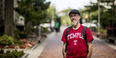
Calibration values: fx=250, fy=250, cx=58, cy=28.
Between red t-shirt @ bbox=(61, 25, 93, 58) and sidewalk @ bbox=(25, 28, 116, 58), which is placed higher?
red t-shirt @ bbox=(61, 25, 93, 58)

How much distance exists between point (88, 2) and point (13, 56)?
2286cm

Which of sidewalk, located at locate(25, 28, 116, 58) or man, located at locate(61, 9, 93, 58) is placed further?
sidewalk, located at locate(25, 28, 116, 58)

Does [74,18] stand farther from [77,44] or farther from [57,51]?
[57,51]

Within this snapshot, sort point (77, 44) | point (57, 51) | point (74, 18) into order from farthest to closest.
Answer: point (57, 51), point (74, 18), point (77, 44)

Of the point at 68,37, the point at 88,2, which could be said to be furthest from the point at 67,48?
the point at 88,2

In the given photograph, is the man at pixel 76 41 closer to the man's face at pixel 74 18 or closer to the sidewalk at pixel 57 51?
the man's face at pixel 74 18

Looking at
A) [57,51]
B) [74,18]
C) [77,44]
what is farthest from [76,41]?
[57,51]

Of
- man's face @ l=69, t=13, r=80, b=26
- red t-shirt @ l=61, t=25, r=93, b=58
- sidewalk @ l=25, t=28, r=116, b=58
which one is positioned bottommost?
sidewalk @ l=25, t=28, r=116, b=58

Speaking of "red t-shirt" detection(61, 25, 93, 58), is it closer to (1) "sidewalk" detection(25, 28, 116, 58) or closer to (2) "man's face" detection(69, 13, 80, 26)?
(2) "man's face" detection(69, 13, 80, 26)

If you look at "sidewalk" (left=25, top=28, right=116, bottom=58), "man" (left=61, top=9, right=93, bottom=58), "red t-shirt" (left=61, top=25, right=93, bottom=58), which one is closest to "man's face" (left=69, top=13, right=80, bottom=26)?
"man" (left=61, top=9, right=93, bottom=58)

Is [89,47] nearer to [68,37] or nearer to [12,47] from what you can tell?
[68,37]

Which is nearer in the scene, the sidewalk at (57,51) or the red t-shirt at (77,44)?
the red t-shirt at (77,44)

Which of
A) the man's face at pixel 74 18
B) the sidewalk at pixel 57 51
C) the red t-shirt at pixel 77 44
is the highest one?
the man's face at pixel 74 18

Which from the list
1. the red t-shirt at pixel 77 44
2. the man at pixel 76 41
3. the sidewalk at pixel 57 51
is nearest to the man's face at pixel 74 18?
the man at pixel 76 41
